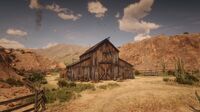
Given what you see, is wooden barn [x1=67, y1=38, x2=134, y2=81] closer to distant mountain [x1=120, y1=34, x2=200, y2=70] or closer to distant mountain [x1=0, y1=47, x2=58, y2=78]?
distant mountain [x1=120, y1=34, x2=200, y2=70]

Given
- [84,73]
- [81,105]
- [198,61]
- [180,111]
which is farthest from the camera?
[198,61]

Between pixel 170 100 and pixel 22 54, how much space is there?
251ft

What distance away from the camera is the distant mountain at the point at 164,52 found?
2653 inches

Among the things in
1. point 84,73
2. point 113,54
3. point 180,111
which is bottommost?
point 180,111

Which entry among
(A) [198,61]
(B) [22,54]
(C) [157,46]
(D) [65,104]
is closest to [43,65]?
(B) [22,54]

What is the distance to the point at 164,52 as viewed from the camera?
2874 inches

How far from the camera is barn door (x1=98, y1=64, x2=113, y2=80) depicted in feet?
109

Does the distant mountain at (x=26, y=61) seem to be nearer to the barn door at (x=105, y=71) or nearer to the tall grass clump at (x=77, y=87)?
the barn door at (x=105, y=71)

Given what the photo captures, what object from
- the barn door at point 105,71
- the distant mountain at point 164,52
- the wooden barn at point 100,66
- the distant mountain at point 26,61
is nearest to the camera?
the wooden barn at point 100,66

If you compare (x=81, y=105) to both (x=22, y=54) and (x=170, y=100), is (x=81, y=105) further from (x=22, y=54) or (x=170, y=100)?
(x=22, y=54)

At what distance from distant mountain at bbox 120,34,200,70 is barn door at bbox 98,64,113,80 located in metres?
36.4

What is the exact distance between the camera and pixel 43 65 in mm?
83125

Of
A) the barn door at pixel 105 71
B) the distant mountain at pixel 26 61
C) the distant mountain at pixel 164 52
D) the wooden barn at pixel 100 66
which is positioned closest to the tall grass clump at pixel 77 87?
the wooden barn at pixel 100 66

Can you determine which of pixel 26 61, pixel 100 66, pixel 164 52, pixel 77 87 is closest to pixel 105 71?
pixel 100 66
